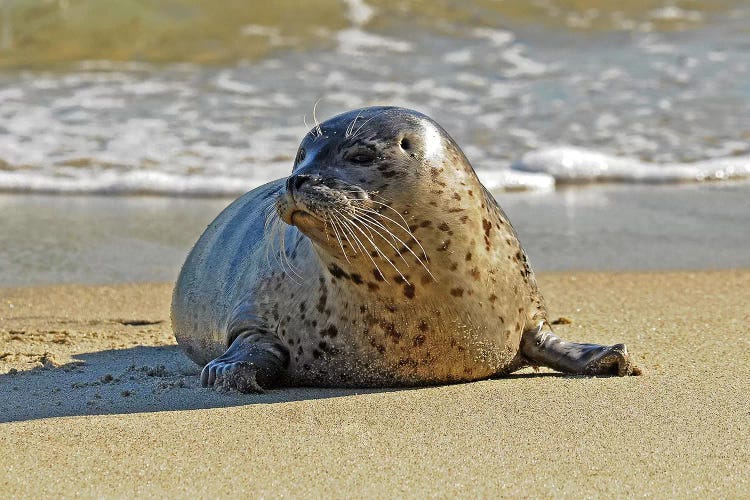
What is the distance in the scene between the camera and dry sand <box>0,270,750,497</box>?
10.6 ft

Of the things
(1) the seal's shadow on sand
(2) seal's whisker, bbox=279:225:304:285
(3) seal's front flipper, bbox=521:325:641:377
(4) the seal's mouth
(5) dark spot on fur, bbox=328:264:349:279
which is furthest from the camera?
(2) seal's whisker, bbox=279:225:304:285

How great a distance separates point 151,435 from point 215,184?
18.7 feet

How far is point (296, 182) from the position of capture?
3.95 meters

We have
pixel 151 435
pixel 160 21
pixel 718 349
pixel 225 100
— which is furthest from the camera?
pixel 160 21

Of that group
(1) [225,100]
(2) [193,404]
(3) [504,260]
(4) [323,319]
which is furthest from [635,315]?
(1) [225,100]

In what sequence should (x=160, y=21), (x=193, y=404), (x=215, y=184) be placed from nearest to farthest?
(x=193, y=404) < (x=215, y=184) < (x=160, y=21)

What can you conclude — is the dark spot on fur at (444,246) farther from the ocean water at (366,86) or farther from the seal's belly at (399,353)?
the ocean water at (366,86)

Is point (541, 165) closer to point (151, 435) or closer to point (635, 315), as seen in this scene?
point (635, 315)

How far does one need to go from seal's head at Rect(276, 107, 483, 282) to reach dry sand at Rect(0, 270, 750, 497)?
1.64ft

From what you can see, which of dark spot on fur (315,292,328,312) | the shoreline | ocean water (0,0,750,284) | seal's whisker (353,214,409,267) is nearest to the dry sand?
dark spot on fur (315,292,328,312)

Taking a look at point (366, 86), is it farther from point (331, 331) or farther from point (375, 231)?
point (375, 231)

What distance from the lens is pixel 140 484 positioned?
3.23 meters

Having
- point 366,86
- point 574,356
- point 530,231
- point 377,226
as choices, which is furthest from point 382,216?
point 366,86

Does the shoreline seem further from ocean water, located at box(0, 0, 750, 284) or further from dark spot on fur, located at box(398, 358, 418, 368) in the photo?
dark spot on fur, located at box(398, 358, 418, 368)
